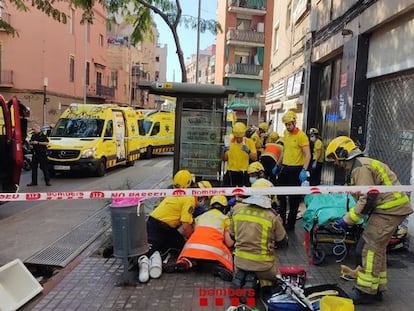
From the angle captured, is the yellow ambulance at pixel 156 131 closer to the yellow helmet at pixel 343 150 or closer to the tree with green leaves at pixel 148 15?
the tree with green leaves at pixel 148 15

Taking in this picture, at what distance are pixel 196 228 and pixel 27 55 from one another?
30.0 m

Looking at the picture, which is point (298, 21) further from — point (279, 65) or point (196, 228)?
point (196, 228)

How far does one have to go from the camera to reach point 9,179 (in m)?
8.71

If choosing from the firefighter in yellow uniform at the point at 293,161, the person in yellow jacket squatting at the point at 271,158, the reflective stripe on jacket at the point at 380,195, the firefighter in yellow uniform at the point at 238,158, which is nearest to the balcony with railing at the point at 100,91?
the person in yellow jacket squatting at the point at 271,158

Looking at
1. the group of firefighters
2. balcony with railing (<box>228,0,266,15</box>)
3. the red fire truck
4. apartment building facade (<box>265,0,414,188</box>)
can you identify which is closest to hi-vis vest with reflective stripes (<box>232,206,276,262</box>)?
the group of firefighters

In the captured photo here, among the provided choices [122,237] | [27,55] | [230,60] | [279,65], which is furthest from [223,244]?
[230,60]

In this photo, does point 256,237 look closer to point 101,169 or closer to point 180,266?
point 180,266

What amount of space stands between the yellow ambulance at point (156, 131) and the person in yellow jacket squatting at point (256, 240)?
16.1 m

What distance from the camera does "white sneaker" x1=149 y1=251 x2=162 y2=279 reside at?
5.27 metres

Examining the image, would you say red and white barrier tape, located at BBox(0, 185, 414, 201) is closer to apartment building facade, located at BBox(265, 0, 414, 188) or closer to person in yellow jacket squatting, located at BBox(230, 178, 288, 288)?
person in yellow jacket squatting, located at BBox(230, 178, 288, 288)

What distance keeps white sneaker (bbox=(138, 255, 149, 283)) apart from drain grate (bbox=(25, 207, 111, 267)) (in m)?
1.10

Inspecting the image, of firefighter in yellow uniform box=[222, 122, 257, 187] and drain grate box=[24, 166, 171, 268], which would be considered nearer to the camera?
drain grate box=[24, 166, 171, 268]

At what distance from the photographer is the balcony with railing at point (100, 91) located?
4256 cm

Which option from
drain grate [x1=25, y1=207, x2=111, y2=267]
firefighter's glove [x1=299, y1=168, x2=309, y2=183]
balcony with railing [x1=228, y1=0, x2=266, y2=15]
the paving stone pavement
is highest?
balcony with railing [x1=228, y1=0, x2=266, y2=15]
